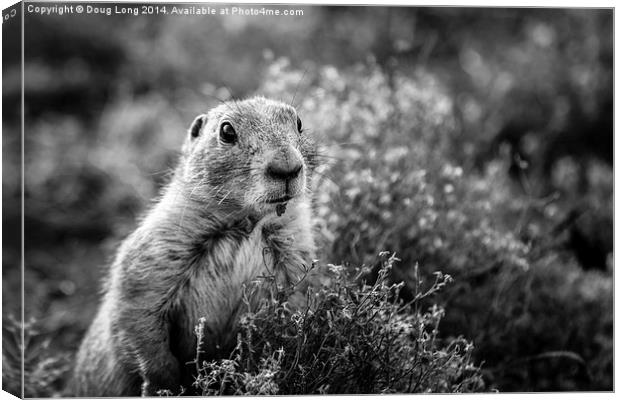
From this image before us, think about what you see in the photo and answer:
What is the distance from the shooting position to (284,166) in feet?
12.2

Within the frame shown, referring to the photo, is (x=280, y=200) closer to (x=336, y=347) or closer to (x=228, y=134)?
(x=228, y=134)

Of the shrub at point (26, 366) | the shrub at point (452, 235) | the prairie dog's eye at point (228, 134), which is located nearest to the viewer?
the prairie dog's eye at point (228, 134)

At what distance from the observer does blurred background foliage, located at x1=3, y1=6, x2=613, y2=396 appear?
4.86 metres

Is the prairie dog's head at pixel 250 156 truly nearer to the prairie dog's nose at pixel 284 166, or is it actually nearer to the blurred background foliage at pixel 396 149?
the prairie dog's nose at pixel 284 166

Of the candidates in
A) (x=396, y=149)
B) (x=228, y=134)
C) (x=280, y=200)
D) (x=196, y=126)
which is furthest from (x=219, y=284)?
(x=396, y=149)

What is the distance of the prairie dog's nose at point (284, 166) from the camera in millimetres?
3715

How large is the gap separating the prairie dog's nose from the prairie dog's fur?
22 centimetres

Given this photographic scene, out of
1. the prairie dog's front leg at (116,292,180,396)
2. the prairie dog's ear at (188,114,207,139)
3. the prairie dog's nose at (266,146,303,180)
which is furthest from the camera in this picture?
the prairie dog's ear at (188,114,207,139)

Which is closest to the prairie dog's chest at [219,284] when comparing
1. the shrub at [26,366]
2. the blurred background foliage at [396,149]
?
the blurred background foliage at [396,149]

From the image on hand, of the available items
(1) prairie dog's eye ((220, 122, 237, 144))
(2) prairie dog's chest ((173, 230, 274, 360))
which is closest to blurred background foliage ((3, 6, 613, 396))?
(2) prairie dog's chest ((173, 230, 274, 360))

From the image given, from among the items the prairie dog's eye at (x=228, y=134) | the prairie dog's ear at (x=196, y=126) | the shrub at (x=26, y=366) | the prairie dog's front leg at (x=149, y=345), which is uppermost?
the prairie dog's ear at (x=196, y=126)

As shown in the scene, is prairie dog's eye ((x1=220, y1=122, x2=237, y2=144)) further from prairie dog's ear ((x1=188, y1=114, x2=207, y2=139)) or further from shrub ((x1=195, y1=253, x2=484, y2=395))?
shrub ((x1=195, y1=253, x2=484, y2=395))

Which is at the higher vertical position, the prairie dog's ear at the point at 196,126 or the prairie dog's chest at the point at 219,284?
the prairie dog's ear at the point at 196,126

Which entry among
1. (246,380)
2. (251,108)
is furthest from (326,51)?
(246,380)
